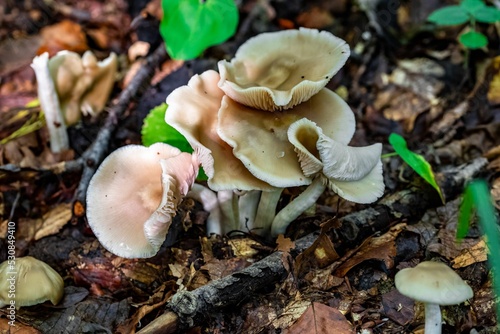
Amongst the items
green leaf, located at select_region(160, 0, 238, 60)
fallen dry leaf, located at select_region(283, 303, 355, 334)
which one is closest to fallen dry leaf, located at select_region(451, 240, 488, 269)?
fallen dry leaf, located at select_region(283, 303, 355, 334)

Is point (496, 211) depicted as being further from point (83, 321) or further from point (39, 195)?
point (39, 195)

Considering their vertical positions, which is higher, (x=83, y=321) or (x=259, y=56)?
(x=259, y=56)

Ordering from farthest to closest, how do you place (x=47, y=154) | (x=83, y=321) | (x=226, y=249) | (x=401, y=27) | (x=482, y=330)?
(x=401, y=27), (x=47, y=154), (x=226, y=249), (x=83, y=321), (x=482, y=330)

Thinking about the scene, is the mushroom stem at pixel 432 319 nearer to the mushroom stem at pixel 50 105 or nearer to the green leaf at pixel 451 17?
the green leaf at pixel 451 17

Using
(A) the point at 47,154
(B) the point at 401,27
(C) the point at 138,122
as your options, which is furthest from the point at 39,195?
(B) the point at 401,27

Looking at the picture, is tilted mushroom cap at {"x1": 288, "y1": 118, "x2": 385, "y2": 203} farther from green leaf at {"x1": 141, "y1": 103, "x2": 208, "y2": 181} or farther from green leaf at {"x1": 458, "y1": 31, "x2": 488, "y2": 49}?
green leaf at {"x1": 458, "y1": 31, "x2": 488, "y2": 49}

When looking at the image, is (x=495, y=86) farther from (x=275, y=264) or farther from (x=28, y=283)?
(x=28, y=283)

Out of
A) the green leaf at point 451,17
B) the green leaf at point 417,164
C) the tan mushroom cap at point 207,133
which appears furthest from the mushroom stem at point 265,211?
the green leaf at point 451,17

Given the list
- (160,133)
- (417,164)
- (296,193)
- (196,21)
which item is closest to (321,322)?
(296,193)

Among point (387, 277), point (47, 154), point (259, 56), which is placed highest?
point (259, 56)
